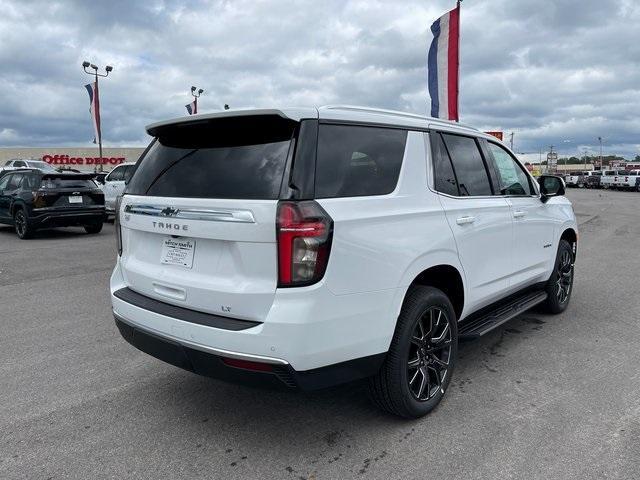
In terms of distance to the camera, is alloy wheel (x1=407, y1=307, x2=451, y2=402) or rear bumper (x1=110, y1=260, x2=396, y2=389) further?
alloy wheel (x1=407, y1=307, x2=451, y2=402)

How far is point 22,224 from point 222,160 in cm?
1157

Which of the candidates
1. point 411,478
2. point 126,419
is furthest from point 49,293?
point 411,478

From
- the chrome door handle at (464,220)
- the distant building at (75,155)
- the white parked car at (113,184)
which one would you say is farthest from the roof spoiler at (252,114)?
the distant building at (75,155)

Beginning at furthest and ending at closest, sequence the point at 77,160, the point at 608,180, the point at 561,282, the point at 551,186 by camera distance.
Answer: the point at 77,160
the point at 608,180
the point at 561,282
the point at 551,186

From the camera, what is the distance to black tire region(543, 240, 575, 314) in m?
5.45

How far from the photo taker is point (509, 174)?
475cm

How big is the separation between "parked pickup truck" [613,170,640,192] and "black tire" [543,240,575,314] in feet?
150

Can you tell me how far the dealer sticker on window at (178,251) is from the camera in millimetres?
2973

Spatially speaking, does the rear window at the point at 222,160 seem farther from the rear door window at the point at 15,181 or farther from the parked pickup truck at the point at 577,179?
the parked pickup truck at the point at 577,179

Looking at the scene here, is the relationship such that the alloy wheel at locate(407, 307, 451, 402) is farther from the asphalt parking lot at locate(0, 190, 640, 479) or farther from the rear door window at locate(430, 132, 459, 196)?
the rear door window at locate(430, 132, 459, 196)

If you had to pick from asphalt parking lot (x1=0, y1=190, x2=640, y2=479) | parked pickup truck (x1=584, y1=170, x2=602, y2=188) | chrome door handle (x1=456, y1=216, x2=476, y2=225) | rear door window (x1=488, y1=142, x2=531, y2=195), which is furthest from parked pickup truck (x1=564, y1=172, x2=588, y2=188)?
chrome door handle (x1=456, y1=216, x2=476, y2=225)

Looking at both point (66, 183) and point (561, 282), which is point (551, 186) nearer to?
point (561, 282)

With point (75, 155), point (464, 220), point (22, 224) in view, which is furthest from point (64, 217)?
point (75, 155)

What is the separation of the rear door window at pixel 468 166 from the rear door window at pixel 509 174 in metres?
0.29
